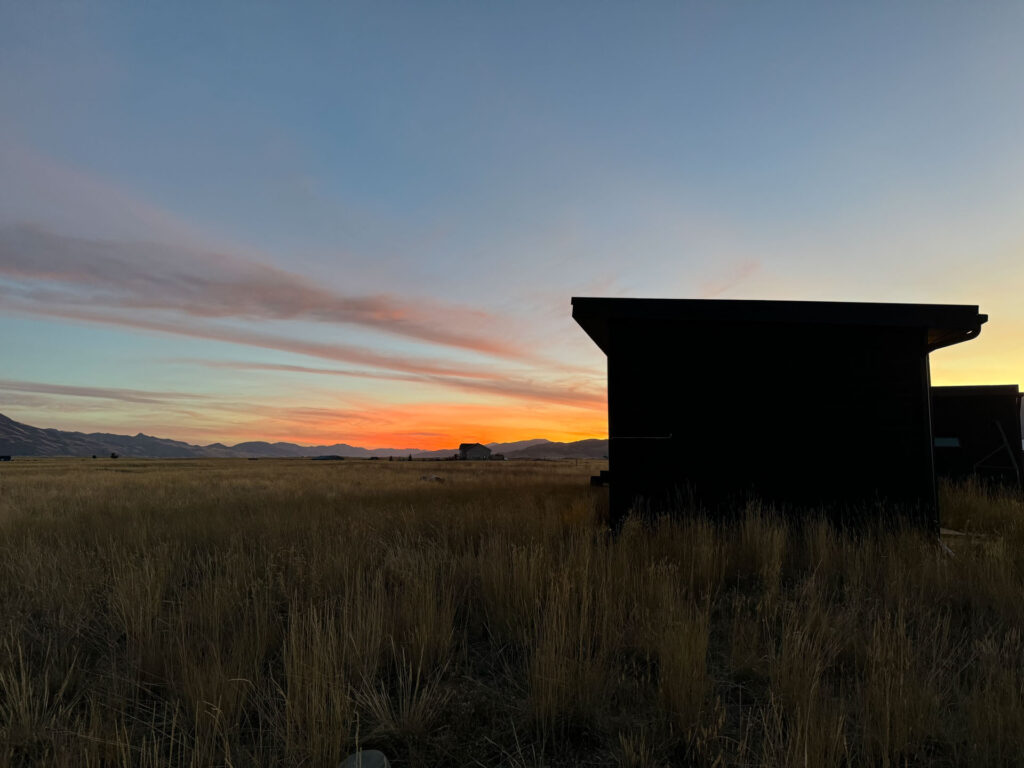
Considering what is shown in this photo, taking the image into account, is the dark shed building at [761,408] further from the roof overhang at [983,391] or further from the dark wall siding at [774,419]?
the roof overhang at [983,391]

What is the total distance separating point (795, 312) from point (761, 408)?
5.30 ft

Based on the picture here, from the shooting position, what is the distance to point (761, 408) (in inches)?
353

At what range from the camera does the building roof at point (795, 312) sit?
8.63 metres

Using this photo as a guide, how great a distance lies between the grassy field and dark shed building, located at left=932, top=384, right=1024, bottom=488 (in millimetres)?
11232

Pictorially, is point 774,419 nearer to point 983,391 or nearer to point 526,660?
point 526,660

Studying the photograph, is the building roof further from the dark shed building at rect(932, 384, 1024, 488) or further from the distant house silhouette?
the distant house silhouette

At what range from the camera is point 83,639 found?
187 inches

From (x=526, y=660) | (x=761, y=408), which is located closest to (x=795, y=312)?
(x=761, y=408)

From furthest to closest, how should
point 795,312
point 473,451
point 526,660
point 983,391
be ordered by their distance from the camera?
point 473,451, point 983,391, point 795,312, point 526,660

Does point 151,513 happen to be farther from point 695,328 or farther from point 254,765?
point 695,328

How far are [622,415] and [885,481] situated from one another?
434 centimetres

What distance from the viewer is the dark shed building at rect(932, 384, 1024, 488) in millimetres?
15375

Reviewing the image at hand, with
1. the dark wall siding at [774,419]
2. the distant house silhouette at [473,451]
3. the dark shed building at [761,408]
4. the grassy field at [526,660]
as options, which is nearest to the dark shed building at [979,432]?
the dark shed building at [761,408]

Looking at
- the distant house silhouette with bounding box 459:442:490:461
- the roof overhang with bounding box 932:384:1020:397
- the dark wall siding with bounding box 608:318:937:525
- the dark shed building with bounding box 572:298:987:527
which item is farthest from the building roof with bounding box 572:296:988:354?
the distant house silhouette with bounding box 459:442:490:461
